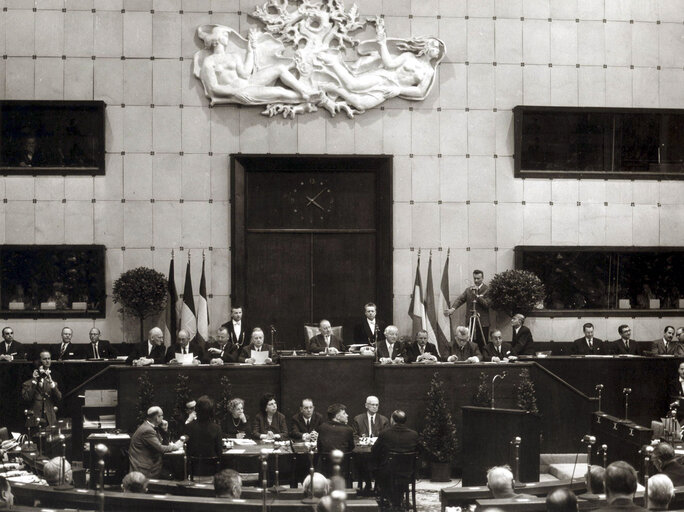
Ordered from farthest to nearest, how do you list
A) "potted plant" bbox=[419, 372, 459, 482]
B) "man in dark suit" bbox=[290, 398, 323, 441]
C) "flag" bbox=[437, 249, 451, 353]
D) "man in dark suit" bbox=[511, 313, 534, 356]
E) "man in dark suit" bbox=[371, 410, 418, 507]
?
"flag" bbox=[437, 249, 451, 353] → "man in dark suit" bbox=[511, 313, 534, 356] → "potted plant" bbox=[419, 372, 459, 482] → "man in dark suit" bbox=[290, 398, 323, 441] → "man in dark suit" bbox=[371, 410, 418, 507]

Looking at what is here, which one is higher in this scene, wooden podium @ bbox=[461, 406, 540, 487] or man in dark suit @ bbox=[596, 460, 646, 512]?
man in dark suit @ bbox=[596, 460, 646, 512]

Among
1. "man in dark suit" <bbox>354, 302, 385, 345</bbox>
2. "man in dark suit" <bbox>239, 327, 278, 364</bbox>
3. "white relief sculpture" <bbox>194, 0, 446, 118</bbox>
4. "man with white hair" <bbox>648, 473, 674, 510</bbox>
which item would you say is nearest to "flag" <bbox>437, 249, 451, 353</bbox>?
"man in dark suit" <bbox>354, 302, 385, 345</bbox>

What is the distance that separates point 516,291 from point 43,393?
7.97 meters

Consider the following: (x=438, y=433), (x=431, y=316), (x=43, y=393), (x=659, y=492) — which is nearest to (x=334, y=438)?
(x=438, y=433)

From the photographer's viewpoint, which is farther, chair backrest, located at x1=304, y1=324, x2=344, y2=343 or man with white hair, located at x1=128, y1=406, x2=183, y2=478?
chair backrest, located at x1=304, y1=324, x2=344, y2=343

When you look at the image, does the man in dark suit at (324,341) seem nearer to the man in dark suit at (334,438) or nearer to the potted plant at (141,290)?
the potted plant at (141,290)

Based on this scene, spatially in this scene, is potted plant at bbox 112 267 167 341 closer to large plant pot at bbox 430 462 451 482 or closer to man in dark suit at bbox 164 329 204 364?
man in dark suit at bbox 164 329 204 364

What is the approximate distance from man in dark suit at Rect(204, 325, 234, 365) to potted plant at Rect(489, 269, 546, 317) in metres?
4.67

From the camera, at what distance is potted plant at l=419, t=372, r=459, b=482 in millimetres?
13992

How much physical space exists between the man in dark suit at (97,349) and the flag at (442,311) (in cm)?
561

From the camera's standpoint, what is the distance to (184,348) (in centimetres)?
1577

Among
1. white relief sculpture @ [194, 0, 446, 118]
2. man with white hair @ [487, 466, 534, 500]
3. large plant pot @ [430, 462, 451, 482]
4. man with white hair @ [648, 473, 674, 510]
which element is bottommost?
large plant pot @ [430, 462, 451, 482]

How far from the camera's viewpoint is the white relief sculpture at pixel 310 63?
1753cm

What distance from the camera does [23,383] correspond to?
15.6 m
